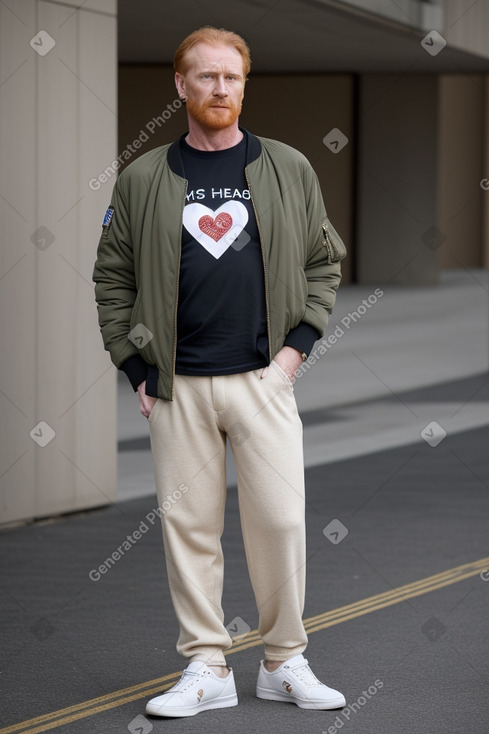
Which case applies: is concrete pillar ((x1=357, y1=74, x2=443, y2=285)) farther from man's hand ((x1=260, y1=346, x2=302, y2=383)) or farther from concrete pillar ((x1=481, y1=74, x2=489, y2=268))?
man's hand ((x1=260, y1=346, x2=302, y2=383))

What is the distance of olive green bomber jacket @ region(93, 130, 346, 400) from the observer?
13.0 feet

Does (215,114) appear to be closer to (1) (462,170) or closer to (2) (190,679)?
(2) (190,679)

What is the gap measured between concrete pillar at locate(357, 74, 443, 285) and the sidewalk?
1.73m

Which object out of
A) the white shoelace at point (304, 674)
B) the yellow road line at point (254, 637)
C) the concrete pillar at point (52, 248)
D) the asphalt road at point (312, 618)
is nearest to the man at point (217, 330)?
the white shoelace at point (304, 674)

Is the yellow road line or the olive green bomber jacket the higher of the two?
the olive green bomber jacket

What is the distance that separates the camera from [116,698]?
14.3 feet

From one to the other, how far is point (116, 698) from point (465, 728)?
119 centimetres

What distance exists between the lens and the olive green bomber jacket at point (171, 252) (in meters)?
3.96

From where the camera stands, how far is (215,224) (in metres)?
3.96

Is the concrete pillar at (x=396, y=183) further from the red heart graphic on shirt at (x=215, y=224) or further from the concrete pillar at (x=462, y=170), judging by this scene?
the red heart graphic on shirt at (x=215, y=224)

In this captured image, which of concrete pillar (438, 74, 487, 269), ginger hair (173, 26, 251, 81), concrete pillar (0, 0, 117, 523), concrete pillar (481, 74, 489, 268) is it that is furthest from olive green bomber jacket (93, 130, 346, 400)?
concrete pillar (481, 74, 489, 268)

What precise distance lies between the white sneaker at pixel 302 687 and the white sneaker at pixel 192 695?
19 centimetres

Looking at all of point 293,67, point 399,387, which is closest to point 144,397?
point 399,387

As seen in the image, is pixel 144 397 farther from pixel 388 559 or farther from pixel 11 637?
pixel 388 559
